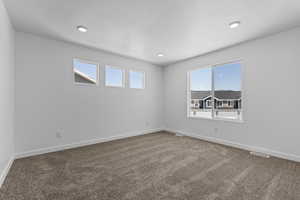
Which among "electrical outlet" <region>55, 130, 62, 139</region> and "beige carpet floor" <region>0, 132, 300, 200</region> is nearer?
"beige carpet floor" <region>0, 132, 300, 200</region>

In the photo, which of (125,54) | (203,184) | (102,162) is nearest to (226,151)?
(203,184)

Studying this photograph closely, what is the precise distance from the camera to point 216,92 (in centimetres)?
394

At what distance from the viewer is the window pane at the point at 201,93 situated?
412cm

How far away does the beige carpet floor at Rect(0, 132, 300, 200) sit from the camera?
1.64 meters

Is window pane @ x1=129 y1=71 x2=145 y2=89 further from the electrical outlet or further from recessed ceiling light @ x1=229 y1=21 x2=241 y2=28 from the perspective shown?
recessed ceiling light @ x1=229 y1=21 x2=241 y2=28

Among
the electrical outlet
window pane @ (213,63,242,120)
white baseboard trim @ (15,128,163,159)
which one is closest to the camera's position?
white baseboard trim @ (15,128,163,159)

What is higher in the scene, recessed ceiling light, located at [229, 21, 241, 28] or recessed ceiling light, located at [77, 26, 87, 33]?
recessed ceiling light, located at [77, 26, 87, 33]

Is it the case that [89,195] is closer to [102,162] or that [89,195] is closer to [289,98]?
[102,162]

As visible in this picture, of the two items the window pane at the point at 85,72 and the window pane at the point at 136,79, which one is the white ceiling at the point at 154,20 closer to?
the window pane at the point at 85,72

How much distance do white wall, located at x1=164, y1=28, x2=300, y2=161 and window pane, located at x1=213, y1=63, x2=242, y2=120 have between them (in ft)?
0.71

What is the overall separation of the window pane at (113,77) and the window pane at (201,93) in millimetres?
2417

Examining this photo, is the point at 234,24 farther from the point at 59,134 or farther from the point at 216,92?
the point at 59,134

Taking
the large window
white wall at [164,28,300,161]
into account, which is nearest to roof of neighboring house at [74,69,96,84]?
the large window

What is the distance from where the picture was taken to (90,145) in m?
3.49
